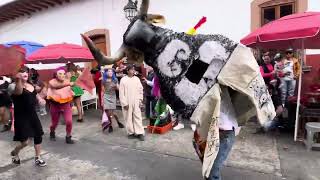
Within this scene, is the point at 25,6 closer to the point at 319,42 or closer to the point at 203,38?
the point at 319,42

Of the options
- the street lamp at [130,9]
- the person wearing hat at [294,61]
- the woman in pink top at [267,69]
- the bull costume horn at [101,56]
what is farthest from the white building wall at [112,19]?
the bull costume horn at [101,56]

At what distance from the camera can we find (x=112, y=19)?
11.4m

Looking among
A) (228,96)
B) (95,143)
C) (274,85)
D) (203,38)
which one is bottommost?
(95,143)

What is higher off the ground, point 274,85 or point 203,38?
point 203,38

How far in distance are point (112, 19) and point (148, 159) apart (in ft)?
22.8

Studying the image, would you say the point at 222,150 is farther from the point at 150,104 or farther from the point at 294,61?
the point at 150,104

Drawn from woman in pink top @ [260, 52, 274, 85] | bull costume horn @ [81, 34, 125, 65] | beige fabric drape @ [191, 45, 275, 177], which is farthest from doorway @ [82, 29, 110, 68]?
beige fabric drape @ [191, 45, 275, 177]

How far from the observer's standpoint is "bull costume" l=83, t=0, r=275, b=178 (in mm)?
3045

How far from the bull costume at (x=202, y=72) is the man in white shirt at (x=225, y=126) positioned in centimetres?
5

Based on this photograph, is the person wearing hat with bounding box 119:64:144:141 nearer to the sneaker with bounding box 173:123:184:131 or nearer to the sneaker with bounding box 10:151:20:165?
the sneaker with bounding box 173:123:184:131

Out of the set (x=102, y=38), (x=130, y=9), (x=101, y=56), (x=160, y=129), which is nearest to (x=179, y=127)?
(x=160, y=129)

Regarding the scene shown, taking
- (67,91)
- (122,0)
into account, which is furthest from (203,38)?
(122,0)

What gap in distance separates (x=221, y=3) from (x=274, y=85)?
2.92 meters

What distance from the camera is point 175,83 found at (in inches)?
127
